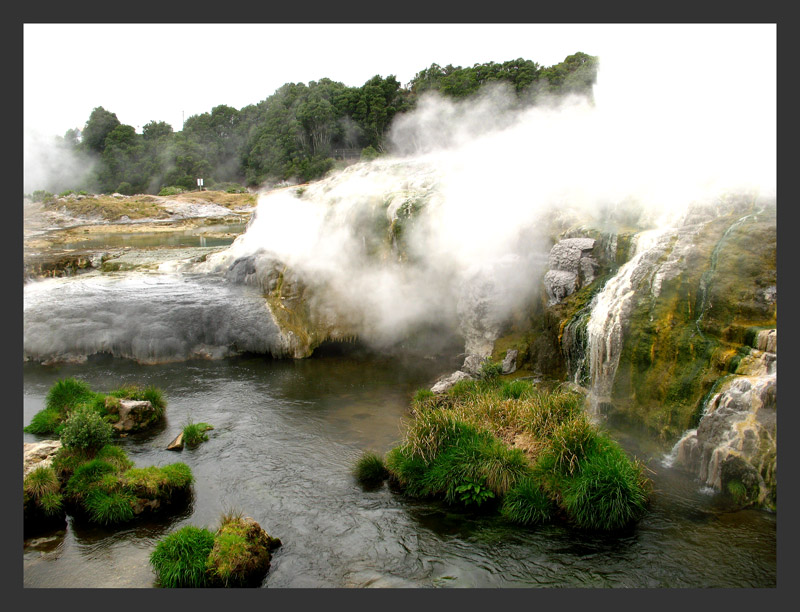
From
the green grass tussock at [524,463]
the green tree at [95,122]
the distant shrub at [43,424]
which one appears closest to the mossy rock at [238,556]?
the green grass tussock at [524,463]

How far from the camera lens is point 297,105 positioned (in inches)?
1989

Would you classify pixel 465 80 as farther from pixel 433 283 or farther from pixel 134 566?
pixel 134 566

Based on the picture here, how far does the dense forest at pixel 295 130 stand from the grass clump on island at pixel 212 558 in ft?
73.1

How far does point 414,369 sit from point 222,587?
9.27 meters

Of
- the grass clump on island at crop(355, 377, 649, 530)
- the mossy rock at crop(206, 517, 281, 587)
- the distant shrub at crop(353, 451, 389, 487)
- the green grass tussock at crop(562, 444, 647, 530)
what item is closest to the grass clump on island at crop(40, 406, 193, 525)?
the mossy rock at crop(206, 517, 281, 587)

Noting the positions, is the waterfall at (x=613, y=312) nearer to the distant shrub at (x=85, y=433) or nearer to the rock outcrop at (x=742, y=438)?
the rock outcrop at (x=742, y=438)

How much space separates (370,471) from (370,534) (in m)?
1.61

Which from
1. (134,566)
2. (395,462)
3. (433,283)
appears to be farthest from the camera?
(433,283)

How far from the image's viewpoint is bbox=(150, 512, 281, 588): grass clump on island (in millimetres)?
7109

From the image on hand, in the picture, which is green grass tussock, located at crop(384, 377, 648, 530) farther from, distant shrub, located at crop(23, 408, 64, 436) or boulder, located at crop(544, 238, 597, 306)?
distant shrub, located at crop(23, 408, 64, 436)

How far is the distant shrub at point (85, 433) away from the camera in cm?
983

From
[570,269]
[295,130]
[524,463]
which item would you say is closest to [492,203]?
[570,269]

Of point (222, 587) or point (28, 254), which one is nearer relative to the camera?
point (222, 587)

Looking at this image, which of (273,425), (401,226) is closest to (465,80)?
(401,226)
